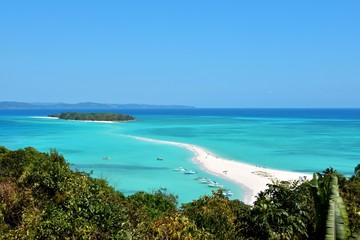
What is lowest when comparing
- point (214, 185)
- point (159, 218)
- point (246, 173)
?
point (214, 185)

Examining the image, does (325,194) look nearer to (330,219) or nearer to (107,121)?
(330,219)

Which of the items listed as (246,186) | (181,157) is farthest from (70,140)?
(246,186)

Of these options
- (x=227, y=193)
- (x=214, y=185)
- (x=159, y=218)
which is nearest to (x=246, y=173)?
(x=214, y=185)

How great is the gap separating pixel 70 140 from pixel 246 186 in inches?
1879

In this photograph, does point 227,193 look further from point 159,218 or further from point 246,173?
point 159,218

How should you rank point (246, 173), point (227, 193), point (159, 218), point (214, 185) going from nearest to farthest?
point (159, 218) < point (227, 193) < point (214, 185) < point (246, 173)

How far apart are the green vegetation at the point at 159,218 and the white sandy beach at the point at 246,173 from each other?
719 inches

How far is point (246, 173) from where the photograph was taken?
4328 cm

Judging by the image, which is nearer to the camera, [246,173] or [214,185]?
[214,185]

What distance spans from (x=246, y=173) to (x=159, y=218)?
32186mm

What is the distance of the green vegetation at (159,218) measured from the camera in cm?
943

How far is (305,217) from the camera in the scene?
45.0ft

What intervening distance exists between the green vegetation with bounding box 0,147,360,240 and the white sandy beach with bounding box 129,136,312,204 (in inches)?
719

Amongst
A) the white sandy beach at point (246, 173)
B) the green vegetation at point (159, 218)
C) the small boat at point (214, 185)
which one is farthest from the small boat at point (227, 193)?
the green vegetation at point (159, 218)
